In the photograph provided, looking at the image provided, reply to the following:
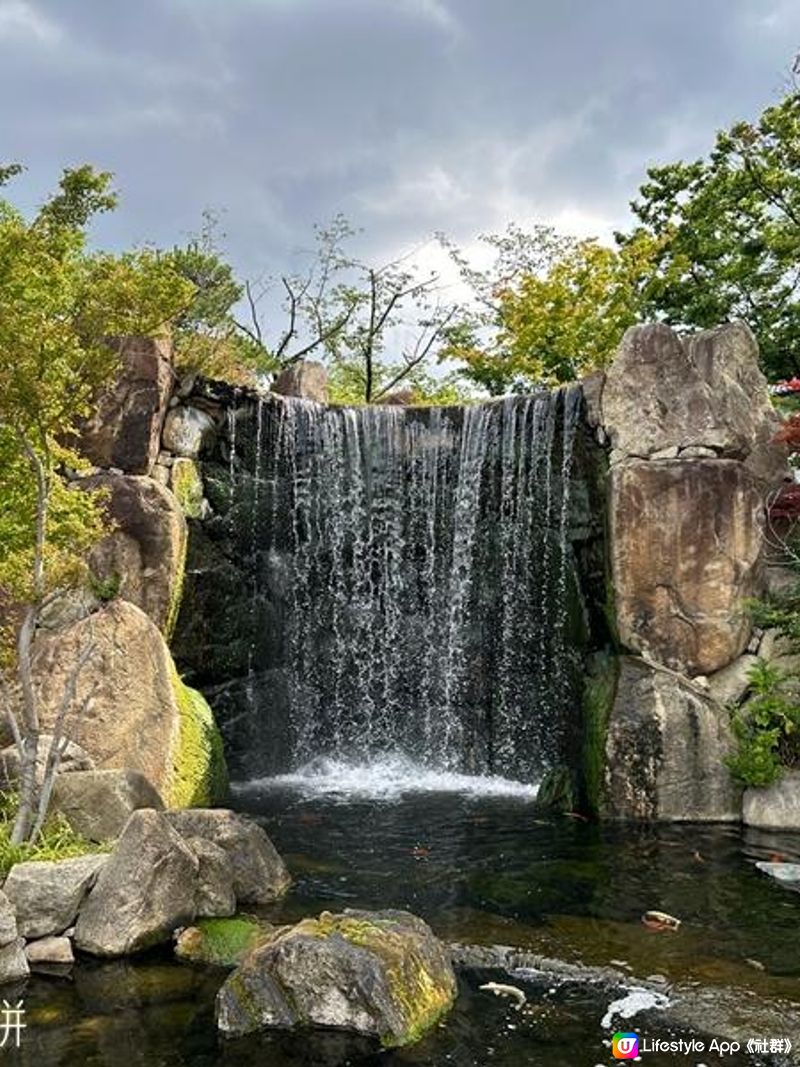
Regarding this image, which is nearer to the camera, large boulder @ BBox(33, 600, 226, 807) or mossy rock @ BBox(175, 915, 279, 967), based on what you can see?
mossy rock @ BBox(175, 915, 279, 967)

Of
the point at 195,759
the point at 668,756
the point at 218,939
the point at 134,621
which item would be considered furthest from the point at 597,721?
the point at 218,939

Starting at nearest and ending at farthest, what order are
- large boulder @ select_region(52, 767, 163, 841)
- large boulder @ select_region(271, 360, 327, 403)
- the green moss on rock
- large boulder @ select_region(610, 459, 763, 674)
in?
large boulder @ select_region(52, 767, 163, 841)
the green moss on rock
large boulder @ select_region(610, 459, 763, 674)
large boulder @ select_region(271, 360, 327, 403)

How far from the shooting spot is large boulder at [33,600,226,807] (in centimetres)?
1067

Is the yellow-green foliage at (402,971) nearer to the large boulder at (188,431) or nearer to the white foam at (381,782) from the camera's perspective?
the white foam at (381,782)

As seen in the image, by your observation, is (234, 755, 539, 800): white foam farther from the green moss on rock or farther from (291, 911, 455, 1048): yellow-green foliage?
(291, 911, 455, 1048): yellow-green foliage

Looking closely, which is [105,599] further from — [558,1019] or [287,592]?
[558,1019]

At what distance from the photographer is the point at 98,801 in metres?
8.88

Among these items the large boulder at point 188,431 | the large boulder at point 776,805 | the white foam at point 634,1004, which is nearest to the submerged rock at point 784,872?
the large boulder at point 776,805

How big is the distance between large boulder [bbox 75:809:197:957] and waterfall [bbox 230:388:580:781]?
7946 mm

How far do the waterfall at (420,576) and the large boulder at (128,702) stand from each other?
3.83 m

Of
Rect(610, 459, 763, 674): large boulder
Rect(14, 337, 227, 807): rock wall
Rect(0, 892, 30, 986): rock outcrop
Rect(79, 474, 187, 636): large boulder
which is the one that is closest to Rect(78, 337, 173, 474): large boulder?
Rect(14, 337, 227, 807): rock wall

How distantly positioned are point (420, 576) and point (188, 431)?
4609mm

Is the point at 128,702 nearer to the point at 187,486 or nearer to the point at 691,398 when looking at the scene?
the point at 187,486

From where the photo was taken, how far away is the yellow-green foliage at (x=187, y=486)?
14.4 meters
